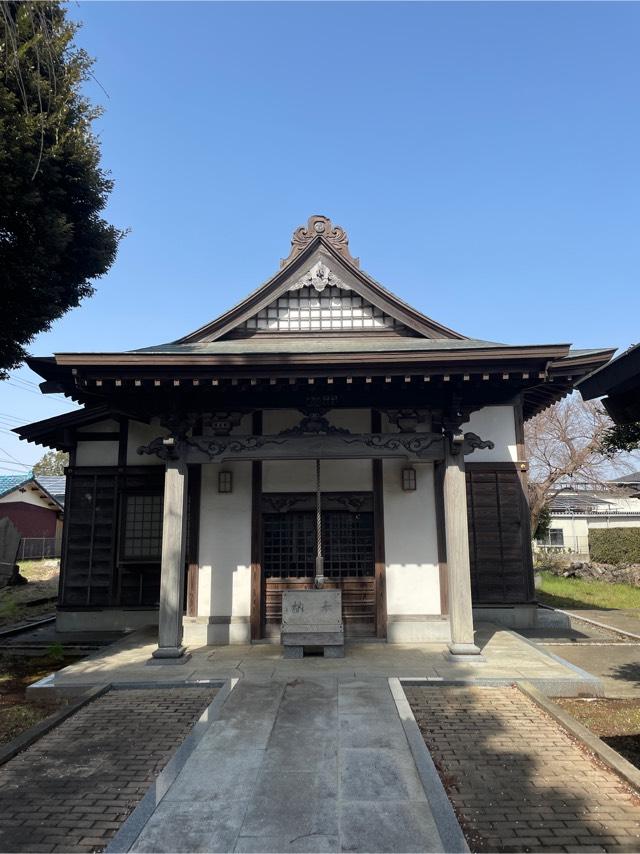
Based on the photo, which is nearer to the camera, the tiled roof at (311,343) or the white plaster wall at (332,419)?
the tiled roof at (311,343)

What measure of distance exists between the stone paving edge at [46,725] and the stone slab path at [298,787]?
1874 mm

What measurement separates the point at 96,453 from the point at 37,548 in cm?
2762

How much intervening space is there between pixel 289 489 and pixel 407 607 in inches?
123

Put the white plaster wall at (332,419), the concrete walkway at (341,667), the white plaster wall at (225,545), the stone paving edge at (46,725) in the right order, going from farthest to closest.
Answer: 1. the white plaster wall at (332,419)
2. the white plaster wall at (225,545)
3. the concrete walkway at (341,667)
4. the stone paving edge at (46,725)

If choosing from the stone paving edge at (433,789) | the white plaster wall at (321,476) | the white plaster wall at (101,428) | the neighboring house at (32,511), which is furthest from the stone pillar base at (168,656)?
the neighboring house at (32,511)

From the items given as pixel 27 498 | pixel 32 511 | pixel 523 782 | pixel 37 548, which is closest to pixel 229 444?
pixel 523 782

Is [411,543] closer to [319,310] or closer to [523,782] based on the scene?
[319,310]

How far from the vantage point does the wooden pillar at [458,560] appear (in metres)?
8.41

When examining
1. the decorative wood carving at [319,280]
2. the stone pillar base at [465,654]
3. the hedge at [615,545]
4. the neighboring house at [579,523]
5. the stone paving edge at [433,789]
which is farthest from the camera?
the neighboring house at [579,523]

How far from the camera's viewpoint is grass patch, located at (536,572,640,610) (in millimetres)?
17731

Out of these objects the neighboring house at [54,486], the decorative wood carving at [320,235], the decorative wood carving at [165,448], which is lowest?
the decorative wood carving at [165,448]

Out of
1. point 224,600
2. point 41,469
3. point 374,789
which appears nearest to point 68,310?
point 224,600

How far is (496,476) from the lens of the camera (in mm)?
11781

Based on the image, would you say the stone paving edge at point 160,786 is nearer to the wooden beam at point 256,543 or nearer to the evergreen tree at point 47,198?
the wooden beam at point 256,543
